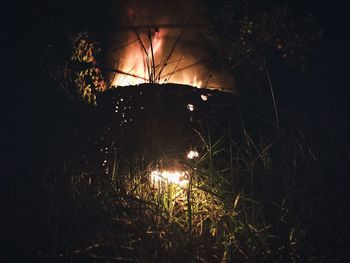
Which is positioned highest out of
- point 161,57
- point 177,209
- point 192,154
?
point 161,57

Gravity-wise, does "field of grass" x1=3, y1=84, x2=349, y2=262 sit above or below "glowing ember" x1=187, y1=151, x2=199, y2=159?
below

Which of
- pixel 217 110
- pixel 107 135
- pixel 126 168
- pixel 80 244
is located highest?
pixel 217 110

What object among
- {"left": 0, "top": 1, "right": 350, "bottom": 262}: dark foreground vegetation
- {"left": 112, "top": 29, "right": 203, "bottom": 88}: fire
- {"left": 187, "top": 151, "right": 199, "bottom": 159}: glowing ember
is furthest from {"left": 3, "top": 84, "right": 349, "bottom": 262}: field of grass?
{"left": 112, "top": 29, "right": 203, "bottom": 88}: fire

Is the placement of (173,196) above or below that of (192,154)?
below

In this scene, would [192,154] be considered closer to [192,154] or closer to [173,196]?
[192,154]

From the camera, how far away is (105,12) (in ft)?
22.5

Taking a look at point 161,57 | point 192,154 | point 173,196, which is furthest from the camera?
point 161,57

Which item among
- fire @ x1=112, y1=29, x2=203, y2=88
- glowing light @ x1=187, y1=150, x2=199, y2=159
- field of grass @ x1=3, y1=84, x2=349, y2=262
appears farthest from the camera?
fire @ x1=112, y1=29, x2=203, y2=88

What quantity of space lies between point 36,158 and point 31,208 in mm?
2269

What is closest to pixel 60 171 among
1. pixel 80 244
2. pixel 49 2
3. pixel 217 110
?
pixel 80 244

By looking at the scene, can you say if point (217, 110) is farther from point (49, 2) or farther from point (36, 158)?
point (49, 2)

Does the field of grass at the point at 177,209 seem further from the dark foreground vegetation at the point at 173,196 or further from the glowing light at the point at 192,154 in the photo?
the glowing light at the point at 192,154

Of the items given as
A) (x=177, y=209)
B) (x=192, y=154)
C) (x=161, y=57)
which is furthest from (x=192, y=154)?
(x=161, y=57)

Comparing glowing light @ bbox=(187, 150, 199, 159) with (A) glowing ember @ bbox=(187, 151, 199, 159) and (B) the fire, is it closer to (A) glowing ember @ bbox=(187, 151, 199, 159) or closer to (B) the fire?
(A) glowing ember @ bbox=(187, 151, 199, 159)
